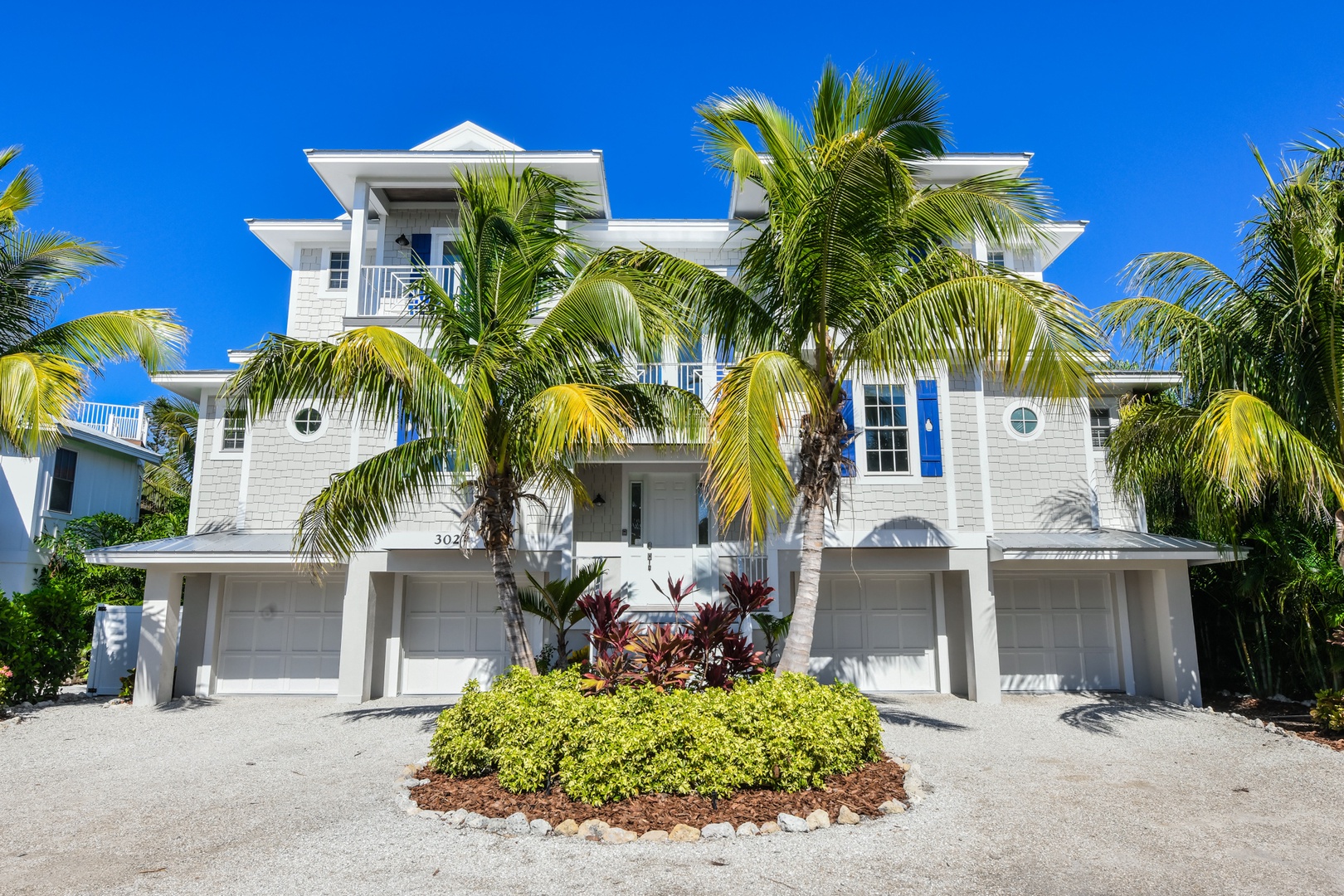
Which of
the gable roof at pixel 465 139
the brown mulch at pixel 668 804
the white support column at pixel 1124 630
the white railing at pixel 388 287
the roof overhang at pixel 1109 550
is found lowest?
the brown mulch at pixel 668 804

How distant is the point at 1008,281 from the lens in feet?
25.6

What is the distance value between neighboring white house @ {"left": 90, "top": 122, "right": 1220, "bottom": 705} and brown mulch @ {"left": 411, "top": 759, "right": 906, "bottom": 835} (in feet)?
19.4

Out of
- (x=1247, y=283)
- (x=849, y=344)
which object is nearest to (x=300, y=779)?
(x=849, y=344)

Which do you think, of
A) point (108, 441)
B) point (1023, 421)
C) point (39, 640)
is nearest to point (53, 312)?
point (39, 640)

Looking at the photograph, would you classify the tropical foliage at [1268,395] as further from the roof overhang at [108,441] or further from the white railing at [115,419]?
the white railing at [115,419]

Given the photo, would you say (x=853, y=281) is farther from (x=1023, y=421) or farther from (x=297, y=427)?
(x=297, y=427)

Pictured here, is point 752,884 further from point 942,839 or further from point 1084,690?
point 1084,690

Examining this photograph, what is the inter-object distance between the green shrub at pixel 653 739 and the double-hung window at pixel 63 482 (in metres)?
16.6

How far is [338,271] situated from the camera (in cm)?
1595

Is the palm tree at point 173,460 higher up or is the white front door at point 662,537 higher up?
the palm tree at point 173,460

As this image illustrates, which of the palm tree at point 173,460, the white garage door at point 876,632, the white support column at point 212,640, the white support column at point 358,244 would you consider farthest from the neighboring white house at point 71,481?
the white garage door at point 876,632

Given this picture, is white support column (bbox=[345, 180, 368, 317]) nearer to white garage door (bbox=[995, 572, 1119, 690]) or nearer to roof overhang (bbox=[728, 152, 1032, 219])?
roof overhang (bbox=[728, 152, 1032, 219])

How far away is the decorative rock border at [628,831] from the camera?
20.0 ft

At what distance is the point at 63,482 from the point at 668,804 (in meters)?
19.2
